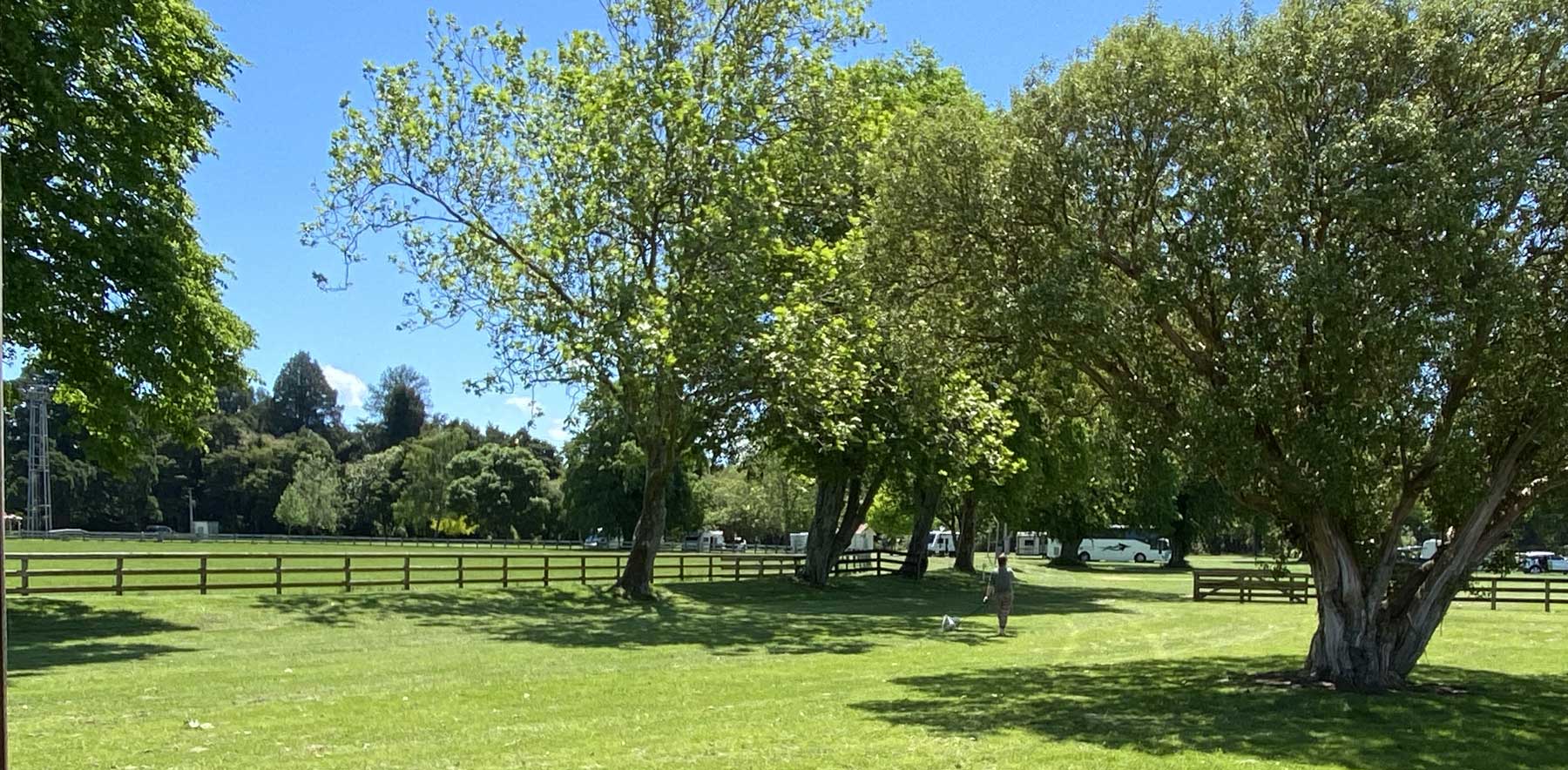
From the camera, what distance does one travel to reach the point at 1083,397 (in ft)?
64.1

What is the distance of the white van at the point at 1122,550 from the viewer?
8862cm

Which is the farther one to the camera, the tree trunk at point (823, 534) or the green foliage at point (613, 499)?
the green foliage at point (613, 499)

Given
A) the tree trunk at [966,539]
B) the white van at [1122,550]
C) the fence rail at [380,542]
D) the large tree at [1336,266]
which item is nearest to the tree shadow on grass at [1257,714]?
the large tree at [1336,266]

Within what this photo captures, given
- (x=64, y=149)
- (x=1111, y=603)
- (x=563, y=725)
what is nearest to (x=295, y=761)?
(x=563, y=725)

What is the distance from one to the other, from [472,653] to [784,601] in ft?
58.5

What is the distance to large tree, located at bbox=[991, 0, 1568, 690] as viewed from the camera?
12898mm

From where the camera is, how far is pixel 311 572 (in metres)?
30.5

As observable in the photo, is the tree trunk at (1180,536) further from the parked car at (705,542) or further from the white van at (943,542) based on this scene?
the parked car at (705,542)

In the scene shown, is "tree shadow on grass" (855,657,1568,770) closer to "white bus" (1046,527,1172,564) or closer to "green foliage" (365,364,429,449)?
"white bus" (1046,527,1172,564)

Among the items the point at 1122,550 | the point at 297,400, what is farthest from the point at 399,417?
the point at 1122,550

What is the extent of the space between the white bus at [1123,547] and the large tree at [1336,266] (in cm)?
7426

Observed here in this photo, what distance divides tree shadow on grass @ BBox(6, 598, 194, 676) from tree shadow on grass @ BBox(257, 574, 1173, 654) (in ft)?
10.7

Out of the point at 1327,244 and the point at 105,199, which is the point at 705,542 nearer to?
the point at 105,199

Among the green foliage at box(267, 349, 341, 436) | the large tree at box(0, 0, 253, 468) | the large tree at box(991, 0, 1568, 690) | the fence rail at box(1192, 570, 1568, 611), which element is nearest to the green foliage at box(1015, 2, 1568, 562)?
the large tree at box(991, 0, 1568, 690)
